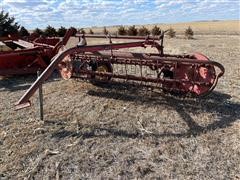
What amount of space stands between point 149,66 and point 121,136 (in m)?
2.14

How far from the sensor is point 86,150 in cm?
480

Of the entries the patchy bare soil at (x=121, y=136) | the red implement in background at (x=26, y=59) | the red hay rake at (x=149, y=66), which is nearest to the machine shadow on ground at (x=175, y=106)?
the patchy bare soil at (x=121, y=136)

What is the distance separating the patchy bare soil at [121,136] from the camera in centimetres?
432

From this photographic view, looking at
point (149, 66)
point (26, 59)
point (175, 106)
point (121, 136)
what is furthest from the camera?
point (26, 59)

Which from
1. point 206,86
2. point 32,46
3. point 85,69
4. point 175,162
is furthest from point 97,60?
point 175,162

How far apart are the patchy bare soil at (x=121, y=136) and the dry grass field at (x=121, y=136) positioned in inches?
0.4

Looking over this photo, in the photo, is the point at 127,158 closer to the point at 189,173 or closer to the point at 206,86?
the point at 189,173

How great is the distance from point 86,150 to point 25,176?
890mm

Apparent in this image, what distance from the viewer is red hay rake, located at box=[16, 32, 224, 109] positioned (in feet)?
19.9

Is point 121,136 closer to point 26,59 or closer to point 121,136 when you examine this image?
point 121,136

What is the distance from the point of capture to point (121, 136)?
207 inches

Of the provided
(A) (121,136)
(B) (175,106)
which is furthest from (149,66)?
(A) (121,136)

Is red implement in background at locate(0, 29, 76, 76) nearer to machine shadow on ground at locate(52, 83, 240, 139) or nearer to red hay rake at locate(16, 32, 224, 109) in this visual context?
red hay rake at locate(16, 32, 224, 109)

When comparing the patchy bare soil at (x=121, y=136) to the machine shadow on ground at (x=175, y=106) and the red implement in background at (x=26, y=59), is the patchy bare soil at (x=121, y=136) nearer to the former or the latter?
the machine shadow on ground at (x=175, y=106)
